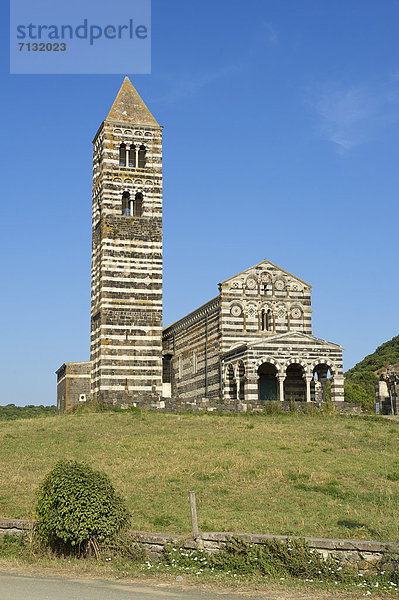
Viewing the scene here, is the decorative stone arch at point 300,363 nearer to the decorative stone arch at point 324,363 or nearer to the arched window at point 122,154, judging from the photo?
the decorative stone arch at point 324,363

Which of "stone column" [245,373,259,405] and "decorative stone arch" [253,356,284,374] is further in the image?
"decorative stone arch" [253,356,284,374]

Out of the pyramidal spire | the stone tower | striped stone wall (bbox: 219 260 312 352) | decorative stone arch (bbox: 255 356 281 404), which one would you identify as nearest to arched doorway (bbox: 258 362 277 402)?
decorative stone arch (bbox: 255 356 281 404)

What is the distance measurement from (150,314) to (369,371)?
1652 inches

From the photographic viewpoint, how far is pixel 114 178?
48688mm

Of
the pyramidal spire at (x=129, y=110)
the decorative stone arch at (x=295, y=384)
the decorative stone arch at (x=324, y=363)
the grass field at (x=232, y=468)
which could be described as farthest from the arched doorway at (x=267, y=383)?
the pyramidal spire at (x=129, y=110)

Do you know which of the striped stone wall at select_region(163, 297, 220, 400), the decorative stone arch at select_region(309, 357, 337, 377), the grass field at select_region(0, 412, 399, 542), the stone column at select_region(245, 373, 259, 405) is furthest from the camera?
the striped stone wall at select_region(163, 297, 220, 400)

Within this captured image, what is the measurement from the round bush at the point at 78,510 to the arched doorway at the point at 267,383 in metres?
33.0

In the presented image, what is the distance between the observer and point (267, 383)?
47.7m

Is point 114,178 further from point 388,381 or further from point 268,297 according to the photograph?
point 388,381

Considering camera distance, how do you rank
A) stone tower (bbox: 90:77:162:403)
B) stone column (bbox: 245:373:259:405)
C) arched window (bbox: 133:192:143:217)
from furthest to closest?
arched window (bbox: 133:192:143:217) → stone tower (bbox: 90:77:162:403) → stone column (bbox: 245:373:259:405)

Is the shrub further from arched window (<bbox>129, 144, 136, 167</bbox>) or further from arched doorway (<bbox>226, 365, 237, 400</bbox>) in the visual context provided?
Answer: arched window (<bbox>129, 144, 136, 167</bbox>)

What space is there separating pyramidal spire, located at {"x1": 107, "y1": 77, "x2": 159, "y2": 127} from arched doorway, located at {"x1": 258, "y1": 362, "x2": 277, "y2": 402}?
64.2 ft

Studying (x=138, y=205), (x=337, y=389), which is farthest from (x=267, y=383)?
(x=138, y=205)

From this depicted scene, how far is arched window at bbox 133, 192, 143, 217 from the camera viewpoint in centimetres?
4922
